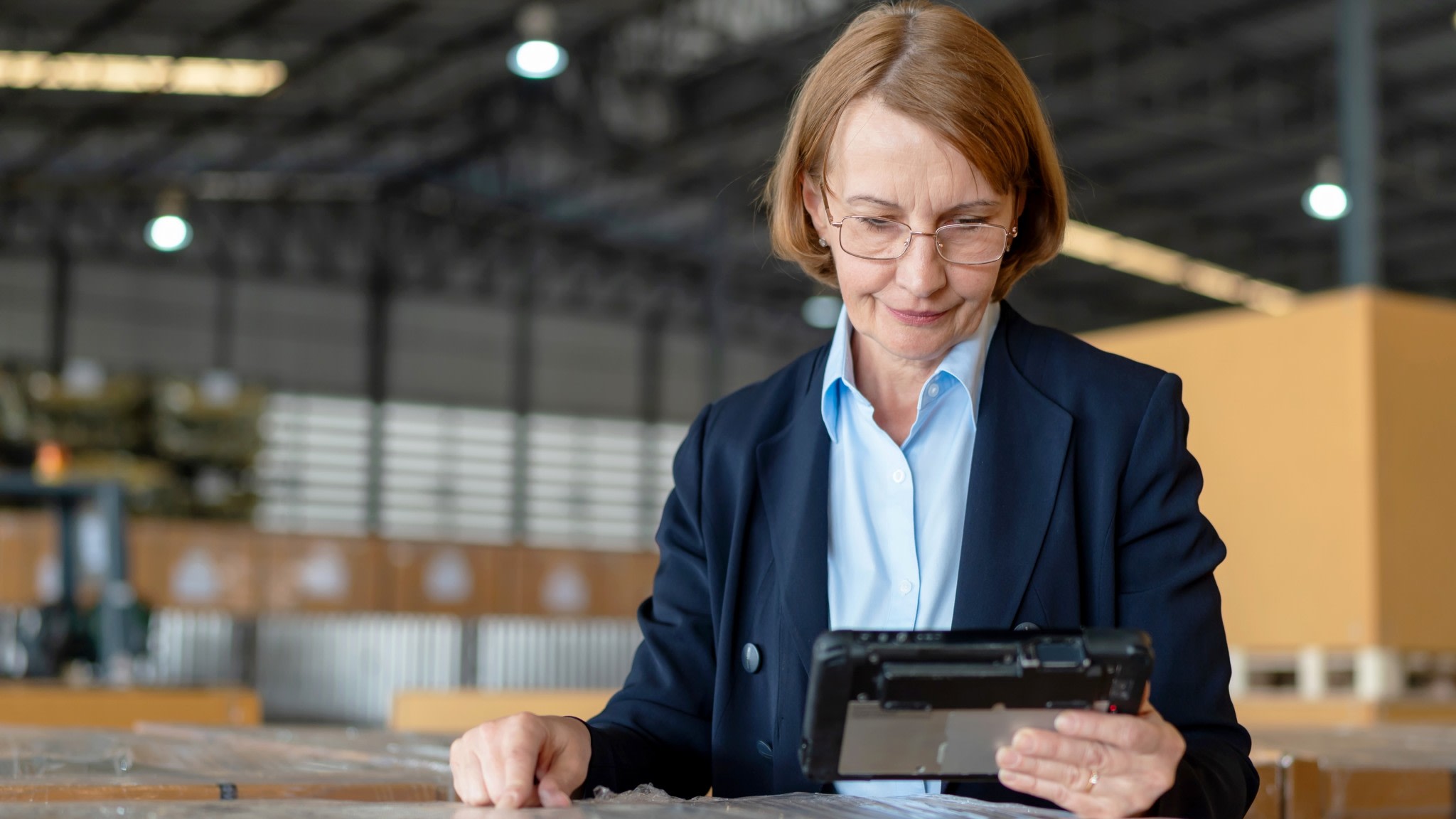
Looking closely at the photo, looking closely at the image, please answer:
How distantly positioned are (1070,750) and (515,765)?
54cm

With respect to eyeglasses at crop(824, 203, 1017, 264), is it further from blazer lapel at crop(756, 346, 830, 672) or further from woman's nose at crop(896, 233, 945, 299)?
blazer lapel at crop(756, 346, 830, 672)

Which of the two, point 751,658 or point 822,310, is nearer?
point 751,658

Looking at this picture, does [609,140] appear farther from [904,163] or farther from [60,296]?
[904,163]

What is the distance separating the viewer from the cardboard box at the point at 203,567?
43.8 ft

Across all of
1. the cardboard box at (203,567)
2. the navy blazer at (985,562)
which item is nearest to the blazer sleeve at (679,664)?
the navy blazer at (985,562)

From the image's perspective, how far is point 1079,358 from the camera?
5.40ft

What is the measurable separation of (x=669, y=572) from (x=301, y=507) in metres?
21.8

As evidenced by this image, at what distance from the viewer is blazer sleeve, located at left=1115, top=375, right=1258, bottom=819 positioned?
1443mm

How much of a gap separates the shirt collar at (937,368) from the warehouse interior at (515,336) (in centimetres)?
23

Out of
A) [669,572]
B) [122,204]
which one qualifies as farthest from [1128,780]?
[122,204]

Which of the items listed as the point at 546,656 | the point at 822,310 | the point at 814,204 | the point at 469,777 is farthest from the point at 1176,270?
the point at 469,777

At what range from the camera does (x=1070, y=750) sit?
1.21 meters

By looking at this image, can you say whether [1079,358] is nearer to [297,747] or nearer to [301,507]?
[297,747]

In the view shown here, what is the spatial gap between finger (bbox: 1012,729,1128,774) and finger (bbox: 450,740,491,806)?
0.53 metres
